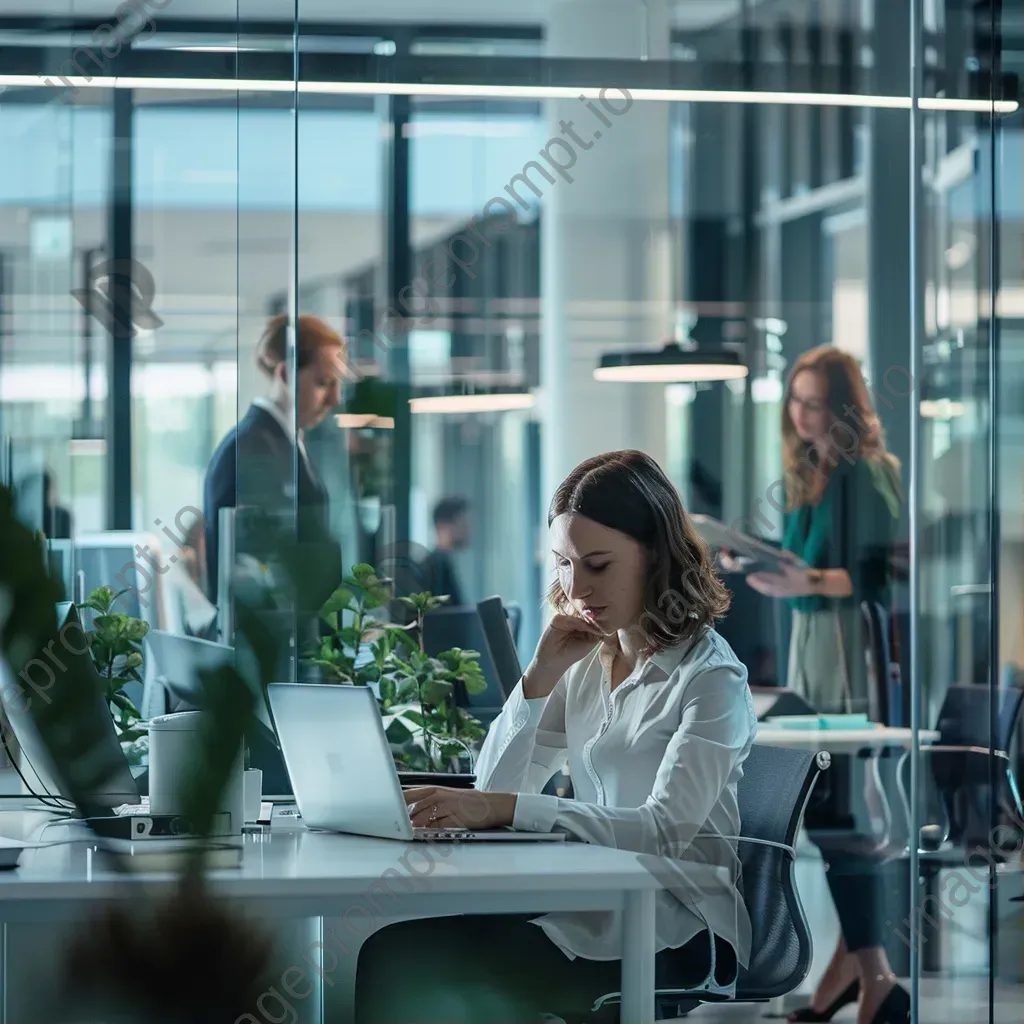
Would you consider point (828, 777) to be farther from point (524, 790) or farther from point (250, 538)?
point (250, 538)

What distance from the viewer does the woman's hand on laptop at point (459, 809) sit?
2.07 metres

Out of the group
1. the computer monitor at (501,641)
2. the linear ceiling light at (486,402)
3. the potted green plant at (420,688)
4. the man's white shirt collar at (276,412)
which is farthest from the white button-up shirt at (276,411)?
the linear ceiling light at (486,402)

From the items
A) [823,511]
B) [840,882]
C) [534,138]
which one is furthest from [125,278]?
[840,882]

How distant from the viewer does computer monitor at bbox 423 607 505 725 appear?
12.1 ft

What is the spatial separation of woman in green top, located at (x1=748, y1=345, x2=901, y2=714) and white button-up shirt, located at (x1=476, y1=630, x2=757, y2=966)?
92.5 inches

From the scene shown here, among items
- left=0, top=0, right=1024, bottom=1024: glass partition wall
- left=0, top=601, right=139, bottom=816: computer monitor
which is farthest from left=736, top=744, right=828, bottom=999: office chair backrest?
left=0, top=601, right=139, bottom=816: computer monitor

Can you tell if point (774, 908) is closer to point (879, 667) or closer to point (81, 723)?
point (81, 723)

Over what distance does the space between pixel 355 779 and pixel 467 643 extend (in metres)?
2.28

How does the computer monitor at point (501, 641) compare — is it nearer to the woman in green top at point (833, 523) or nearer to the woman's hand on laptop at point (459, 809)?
the woman's hand on laptop at point (459, 809)

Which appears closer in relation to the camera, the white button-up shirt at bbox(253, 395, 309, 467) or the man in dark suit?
the white button-up shirt at bbox(253, 395, 309, 467)

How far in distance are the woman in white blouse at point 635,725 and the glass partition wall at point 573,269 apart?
1234mm

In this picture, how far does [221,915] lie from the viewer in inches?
13.2

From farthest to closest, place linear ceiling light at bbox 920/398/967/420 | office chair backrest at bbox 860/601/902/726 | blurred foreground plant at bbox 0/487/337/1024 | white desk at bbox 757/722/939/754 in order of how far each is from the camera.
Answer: linear ceiling light at bbox 920/398/967/420, office chair backrest at bbox 860/601/902/726, white desk at bbox 757/722/939/754, blurred foreground plant at bbox 0/487/337/1024

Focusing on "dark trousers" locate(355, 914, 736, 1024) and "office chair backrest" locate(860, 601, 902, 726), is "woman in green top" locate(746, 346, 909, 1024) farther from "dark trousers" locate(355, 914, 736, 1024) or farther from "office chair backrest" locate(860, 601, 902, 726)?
"dark trousers" locate(355, 914, 736, 1024)
